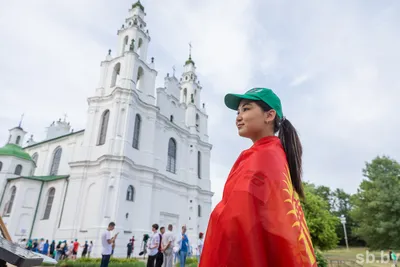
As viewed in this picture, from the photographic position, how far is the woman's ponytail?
66.2 inches

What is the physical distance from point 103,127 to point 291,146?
23562mm

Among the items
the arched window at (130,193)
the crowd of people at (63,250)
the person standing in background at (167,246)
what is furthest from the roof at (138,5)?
the person standing in background at (167,246)

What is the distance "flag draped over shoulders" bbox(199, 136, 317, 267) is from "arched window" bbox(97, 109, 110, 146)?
22.8 metres

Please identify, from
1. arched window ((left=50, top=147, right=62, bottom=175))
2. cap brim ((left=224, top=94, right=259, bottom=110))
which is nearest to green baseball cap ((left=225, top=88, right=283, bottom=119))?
cap brim ((left=224, top=94, right=259, bottom=110))

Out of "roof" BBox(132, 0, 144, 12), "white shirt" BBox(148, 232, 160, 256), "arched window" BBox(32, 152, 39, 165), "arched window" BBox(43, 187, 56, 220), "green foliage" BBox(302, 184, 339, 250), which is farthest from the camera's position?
"arched window" BBox(32, 152, 39, 165)

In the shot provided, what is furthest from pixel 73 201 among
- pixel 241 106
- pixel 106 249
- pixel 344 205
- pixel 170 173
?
pixel 344 205

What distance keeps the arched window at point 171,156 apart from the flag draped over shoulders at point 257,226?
2619 centimetres

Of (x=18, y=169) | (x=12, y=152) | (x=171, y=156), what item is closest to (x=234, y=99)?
(x=171, y=156)

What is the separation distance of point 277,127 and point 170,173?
1005 inches

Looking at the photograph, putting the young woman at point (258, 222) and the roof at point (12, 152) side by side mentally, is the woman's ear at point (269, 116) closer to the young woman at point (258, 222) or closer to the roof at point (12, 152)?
the young woman at point (258, 222)

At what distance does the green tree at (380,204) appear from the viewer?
814 inches

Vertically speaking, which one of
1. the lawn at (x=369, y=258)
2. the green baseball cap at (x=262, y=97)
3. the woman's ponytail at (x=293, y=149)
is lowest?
the lawn at (x=369, y=258)

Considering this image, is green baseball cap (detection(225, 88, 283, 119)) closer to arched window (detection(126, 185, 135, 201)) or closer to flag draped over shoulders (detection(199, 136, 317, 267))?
flag draped over shoulders (detection(199, 136, 317, 267))

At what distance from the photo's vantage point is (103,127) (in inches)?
917
